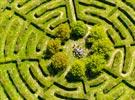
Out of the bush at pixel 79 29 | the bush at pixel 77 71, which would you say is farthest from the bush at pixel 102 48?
the bush at pixel 77 71

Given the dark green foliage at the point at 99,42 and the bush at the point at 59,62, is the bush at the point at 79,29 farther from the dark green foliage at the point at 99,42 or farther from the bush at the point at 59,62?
the bush at the point at 59,62

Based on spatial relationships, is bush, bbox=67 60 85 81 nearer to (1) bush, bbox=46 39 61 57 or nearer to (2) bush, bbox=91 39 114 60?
(2) bush, bbox=91 39 114 60

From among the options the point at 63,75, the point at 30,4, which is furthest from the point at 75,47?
the point at 30,4

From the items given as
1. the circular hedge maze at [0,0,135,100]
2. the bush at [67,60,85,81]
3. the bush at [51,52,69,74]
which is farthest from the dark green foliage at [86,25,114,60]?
the bush at [51,52,69,74]

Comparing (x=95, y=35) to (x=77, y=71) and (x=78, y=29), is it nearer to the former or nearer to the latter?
(x=78, y=29)

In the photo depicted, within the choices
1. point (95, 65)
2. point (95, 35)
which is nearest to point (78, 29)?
point (95, 35)

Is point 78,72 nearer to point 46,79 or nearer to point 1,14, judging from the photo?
point 46,79
